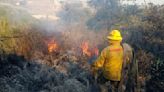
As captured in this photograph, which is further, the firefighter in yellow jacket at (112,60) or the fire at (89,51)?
the fire at (89,51)

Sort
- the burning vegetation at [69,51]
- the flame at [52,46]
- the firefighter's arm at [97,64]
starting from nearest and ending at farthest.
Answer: the firefighter's arm at [97,64] < the burning vegetation at [69,51] < the flame at [52,46]

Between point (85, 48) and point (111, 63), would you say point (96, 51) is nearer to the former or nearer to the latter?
point (85, 48)

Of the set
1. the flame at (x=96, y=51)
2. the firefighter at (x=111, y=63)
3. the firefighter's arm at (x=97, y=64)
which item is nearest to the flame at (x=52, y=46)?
the flame at (x=96, y=51)

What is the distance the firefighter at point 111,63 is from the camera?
667 centimetres

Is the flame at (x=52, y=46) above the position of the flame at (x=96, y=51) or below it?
above

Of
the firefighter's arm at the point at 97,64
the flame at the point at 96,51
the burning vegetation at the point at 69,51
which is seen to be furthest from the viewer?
the flame at the point at 96,51

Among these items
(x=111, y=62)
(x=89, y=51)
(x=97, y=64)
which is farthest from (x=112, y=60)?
(x=89, y=51)

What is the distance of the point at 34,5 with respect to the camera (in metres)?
41.9

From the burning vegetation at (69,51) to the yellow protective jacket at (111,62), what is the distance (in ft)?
1.69

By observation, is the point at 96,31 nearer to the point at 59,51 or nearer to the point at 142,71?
the point at 59,51

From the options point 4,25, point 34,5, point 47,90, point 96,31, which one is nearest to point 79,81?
point 47,90

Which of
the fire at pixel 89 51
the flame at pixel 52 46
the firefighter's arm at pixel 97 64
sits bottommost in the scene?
the fire at pixel 89 51

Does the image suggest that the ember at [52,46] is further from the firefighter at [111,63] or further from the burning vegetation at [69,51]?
the firefighter at [111,63]

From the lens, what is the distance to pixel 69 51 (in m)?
12.8
